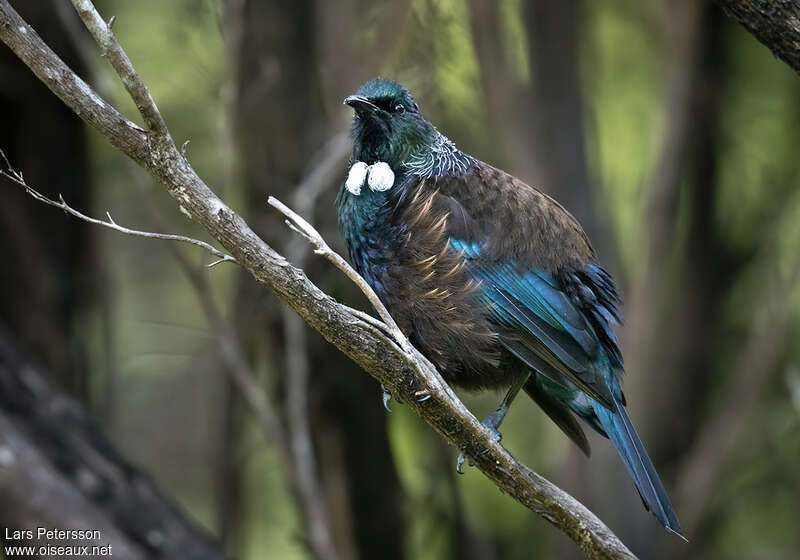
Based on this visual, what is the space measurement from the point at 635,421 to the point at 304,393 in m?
2.13

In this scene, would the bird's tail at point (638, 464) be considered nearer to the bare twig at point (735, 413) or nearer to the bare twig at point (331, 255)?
the bare twig at point (331, 255)

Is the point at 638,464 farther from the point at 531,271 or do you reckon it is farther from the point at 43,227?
the point at 43,227

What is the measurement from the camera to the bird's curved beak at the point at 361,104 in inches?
149

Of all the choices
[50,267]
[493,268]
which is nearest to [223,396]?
[50,267]

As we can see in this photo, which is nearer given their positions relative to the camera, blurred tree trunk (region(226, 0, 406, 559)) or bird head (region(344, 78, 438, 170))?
bird head (region(344, 78, 438, 170))

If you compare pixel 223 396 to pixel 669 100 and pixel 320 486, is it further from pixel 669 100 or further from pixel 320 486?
pixel 669 100

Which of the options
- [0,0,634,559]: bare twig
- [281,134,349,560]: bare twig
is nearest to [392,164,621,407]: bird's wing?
[0,0,634,559]: bare twig

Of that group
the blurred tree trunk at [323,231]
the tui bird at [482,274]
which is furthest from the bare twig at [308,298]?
the blurred tree trunk at [323,231]

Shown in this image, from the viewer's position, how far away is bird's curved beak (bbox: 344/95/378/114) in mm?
3789

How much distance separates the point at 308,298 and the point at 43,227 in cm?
382

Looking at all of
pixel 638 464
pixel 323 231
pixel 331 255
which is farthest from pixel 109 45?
pixel 323 231

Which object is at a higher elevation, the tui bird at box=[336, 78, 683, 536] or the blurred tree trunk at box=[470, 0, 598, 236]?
the blurred tree trunk at box=[470, 0, 598, 236]

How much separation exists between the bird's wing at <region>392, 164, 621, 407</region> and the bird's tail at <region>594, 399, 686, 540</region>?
0.26 ft

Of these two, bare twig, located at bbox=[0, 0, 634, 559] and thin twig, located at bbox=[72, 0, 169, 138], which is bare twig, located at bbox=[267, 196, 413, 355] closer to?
bare twig, located at bbox=[0, 0, 634, 559]
